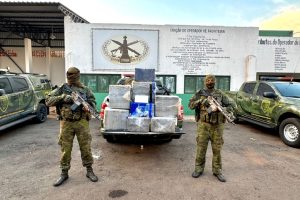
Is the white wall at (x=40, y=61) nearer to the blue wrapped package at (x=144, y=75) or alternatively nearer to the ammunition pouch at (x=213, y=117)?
the blue wrapped package at (x=144, y=75)

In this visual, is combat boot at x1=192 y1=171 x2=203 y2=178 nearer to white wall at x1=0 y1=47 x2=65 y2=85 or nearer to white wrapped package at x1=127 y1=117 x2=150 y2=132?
white wrapped package at x1=127 y1=117 x2=150 y2=132

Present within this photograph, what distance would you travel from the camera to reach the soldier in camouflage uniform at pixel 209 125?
4.49 m

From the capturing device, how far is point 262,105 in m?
8.00

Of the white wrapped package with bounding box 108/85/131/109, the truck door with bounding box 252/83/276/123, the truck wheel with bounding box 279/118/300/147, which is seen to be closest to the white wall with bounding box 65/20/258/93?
the truck door with bounding box 252/83/276/123

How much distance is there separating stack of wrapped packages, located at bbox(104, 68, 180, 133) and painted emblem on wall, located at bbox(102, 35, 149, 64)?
6.72 meters

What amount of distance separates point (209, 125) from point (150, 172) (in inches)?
56.4

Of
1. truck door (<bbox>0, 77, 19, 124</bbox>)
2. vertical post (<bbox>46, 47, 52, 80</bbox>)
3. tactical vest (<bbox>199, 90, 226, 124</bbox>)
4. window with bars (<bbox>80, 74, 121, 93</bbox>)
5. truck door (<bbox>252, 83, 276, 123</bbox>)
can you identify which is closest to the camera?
tactical vest (<bbox>199, 90, 226, 124</bbox>)

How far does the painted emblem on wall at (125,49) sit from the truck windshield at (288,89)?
6.03 meters

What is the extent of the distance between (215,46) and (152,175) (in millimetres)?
8821

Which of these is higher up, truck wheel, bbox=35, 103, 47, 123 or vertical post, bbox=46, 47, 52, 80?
vertical post, bbox=46, 47, 52, 80

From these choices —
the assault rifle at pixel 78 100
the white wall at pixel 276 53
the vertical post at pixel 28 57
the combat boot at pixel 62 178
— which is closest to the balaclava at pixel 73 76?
the assault rifle at pixel 78 100

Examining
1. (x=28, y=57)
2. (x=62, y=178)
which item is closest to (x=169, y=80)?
(x=62, y=178)

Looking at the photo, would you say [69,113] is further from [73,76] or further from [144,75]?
[144,75]

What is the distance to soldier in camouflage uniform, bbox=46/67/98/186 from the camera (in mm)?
4234
